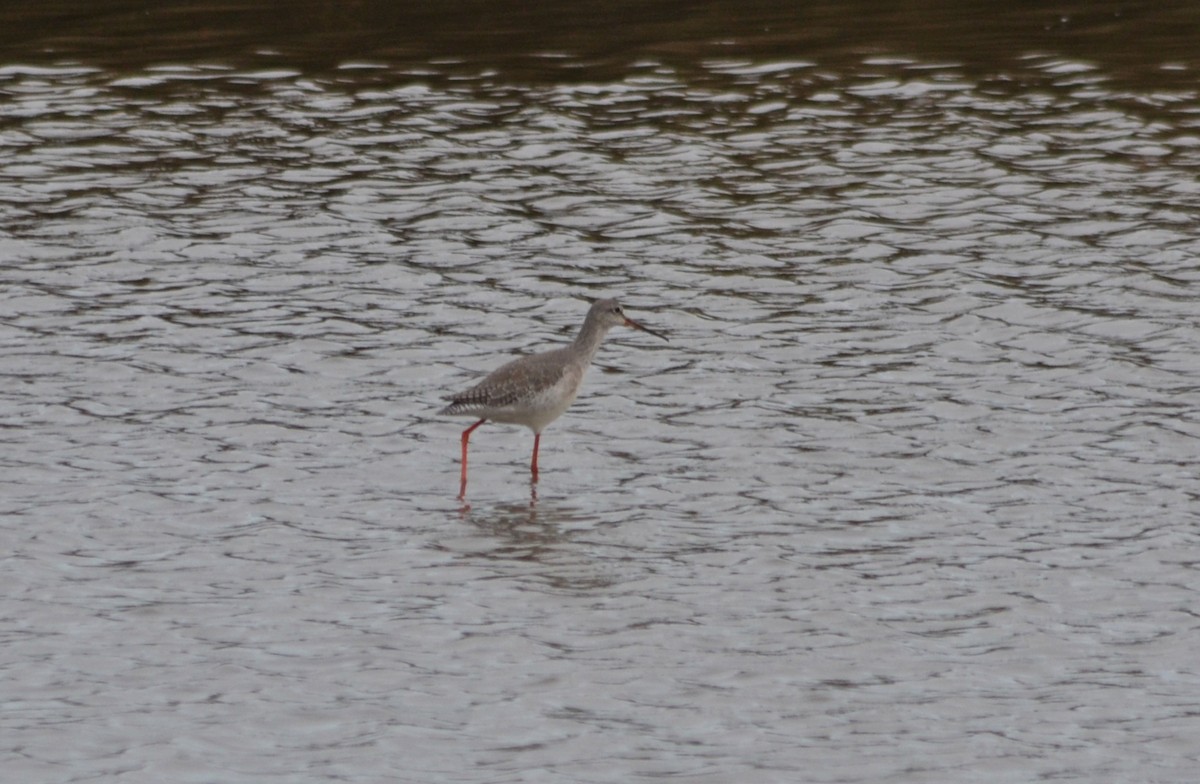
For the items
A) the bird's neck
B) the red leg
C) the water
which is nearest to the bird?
the red leg

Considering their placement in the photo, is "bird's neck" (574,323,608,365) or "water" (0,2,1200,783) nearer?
"water" (0,2,1200,783)

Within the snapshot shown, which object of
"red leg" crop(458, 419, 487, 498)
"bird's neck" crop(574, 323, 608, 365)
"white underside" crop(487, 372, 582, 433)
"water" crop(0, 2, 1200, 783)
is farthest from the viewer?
"bird's neck" crop(574, 323, 608, 365)

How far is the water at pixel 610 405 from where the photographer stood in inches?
448

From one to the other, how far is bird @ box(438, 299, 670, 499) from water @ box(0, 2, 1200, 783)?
46 cm

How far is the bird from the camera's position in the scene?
1587 cm

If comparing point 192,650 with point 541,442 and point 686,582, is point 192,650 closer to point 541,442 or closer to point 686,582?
point 686,582

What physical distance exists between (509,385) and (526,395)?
0.60 feet

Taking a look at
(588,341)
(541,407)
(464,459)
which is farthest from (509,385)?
(588,341)

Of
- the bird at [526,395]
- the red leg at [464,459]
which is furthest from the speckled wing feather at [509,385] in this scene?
the red leg at [464,459]

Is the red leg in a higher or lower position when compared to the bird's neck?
lower

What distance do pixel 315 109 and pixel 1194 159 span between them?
1179 cm

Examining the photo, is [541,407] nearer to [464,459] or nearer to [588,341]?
[464,459]

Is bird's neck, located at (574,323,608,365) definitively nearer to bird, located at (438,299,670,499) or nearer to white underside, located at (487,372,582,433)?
bird, located at (438,299,670,499)

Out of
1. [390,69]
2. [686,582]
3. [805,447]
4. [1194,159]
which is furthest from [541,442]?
[390,69]
